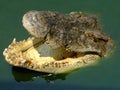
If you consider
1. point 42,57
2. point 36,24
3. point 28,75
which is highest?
point 36,24

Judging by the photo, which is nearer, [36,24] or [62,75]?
[36,24]

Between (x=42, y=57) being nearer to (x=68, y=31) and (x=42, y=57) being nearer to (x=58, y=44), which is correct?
(x=58, y=44)

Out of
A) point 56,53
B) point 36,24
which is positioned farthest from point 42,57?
point 36,24

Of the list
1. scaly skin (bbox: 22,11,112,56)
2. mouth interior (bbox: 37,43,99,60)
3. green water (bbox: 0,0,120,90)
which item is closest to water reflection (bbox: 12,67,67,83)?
green water (bbox: 0,0,120,90)

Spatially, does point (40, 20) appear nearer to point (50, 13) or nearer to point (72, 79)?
point (50, 13)

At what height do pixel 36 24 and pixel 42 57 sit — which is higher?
pixel 36 24

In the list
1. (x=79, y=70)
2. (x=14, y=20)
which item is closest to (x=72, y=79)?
(x=79, y=70)
